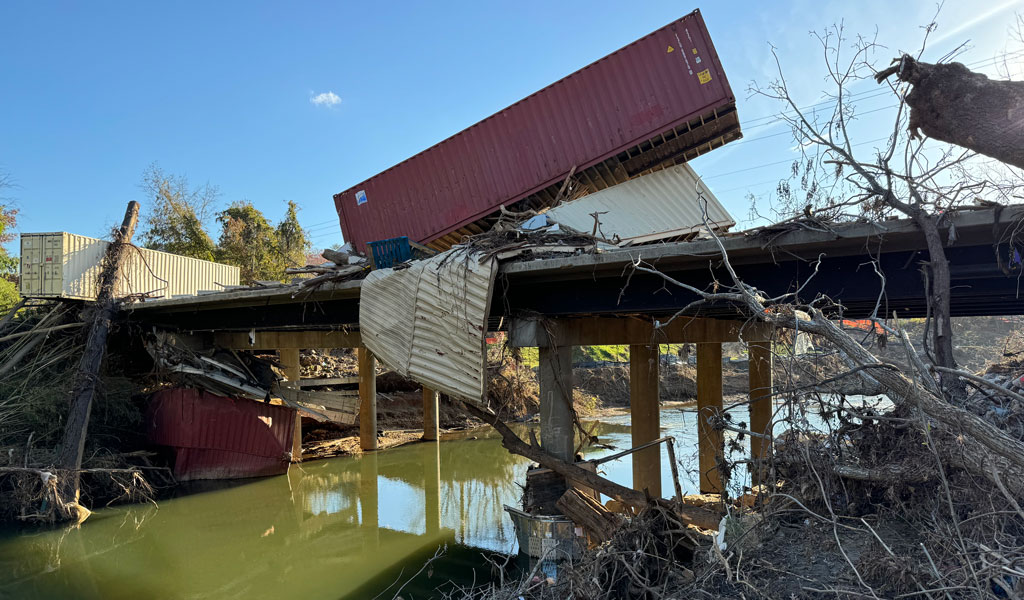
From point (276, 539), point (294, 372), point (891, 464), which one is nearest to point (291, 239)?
point (294, 372)

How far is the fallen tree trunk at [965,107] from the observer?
3.87 m

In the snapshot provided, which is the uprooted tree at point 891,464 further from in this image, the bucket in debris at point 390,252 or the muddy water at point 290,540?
the bucket in debris at point 390,252

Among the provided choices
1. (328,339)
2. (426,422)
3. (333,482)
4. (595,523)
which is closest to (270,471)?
(333,482)

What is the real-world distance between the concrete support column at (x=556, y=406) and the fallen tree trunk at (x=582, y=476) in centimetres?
17

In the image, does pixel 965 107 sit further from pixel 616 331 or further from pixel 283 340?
pixel 283 340

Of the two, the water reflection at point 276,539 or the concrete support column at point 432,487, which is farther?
the concrete support column at point 432,487

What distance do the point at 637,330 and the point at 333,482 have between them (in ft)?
27.9

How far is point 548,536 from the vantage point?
21.6 ft

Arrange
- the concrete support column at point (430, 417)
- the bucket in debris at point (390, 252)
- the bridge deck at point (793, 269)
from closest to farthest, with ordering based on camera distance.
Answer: the bridge deck at point (793, 269) → the bucket in debris at point (390, 252) → the concrete support column at point (430, 417)

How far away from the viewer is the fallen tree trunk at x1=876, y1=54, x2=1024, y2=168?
3.87 m

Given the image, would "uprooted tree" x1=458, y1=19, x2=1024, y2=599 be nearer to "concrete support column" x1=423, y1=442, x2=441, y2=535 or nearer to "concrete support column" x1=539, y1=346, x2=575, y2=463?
"concrete support column" x1=539, y1=346, x2=575, y2=463

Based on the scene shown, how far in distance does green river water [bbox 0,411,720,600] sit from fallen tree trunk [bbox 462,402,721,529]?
103 cm

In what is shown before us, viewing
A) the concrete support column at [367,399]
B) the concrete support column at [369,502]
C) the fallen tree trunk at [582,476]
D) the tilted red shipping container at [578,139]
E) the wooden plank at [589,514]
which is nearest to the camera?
the fallen tree trunk at [582,476]

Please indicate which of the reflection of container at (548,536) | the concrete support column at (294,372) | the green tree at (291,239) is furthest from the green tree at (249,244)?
the reflection of container at (548,536)
